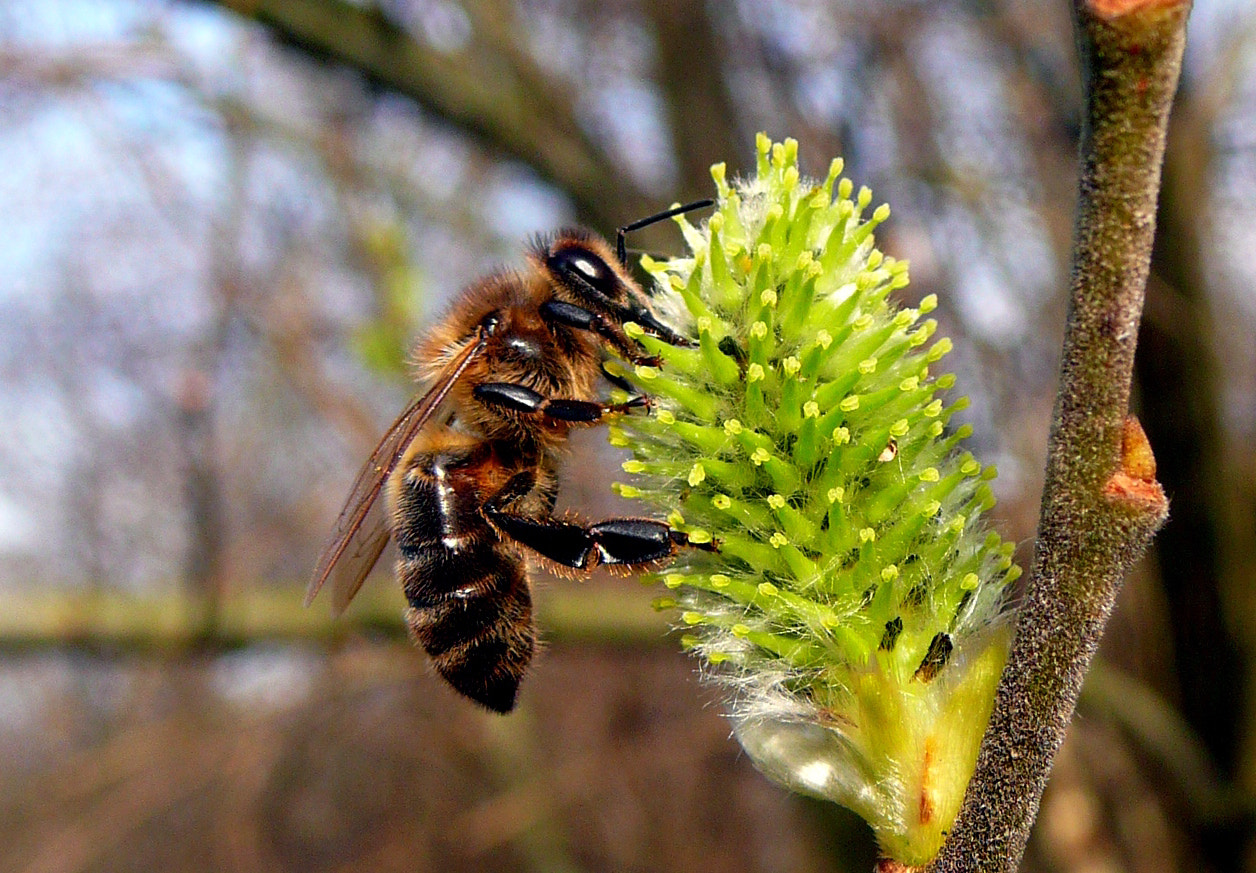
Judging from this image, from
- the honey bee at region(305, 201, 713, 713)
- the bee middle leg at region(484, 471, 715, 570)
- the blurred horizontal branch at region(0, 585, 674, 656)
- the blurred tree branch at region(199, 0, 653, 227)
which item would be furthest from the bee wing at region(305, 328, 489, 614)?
the blurred tree branch at region(199, 0, 653, 227)

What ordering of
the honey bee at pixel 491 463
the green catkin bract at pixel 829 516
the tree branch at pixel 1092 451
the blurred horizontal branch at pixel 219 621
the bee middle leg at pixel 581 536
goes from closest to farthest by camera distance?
the tree branch at pixel 1092 451 < the green catkin bract at pixel 829 516 < the bee middle leg at pixel 581 536 < the honey bee at pixel 491 463 < the blurred horizontal branch at pixel 219 621

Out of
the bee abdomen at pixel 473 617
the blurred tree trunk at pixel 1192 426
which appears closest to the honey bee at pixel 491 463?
the bee abdomen at pixel 473 617

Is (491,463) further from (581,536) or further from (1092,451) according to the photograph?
(1092,451)

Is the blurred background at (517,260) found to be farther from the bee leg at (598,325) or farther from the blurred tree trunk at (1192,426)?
the bee leg at (598,325)

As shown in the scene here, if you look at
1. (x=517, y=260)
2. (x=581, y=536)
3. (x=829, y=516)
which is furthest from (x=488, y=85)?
(x=829, y=516)

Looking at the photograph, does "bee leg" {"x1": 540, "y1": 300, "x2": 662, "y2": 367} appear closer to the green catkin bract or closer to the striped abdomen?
the green catkin bract
